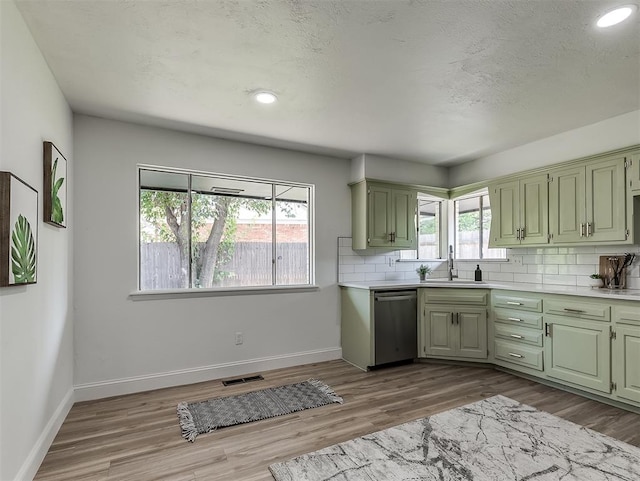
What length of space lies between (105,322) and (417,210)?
152 inches

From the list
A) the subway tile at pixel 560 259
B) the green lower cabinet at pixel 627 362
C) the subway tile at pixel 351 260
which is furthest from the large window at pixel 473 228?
the green lower cabinet at pixel 627 362

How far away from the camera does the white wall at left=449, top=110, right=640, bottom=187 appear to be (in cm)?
299

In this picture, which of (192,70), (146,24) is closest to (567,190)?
(192,70)

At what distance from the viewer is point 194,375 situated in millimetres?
3357

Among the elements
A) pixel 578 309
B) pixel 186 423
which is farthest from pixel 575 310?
pixel 186 423

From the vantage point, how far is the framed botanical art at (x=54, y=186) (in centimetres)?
215

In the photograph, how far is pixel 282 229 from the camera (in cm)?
402

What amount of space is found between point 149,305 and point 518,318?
11.9 ft

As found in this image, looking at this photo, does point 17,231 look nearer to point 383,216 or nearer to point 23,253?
point 23,253

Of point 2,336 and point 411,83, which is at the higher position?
point 411,83

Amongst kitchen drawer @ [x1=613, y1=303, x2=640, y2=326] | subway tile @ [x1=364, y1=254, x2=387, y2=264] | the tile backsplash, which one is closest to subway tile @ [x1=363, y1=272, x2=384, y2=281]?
the tile backsplash

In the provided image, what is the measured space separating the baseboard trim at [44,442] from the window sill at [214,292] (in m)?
0.93

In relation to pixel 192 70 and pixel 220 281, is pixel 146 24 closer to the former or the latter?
pixel 192 70

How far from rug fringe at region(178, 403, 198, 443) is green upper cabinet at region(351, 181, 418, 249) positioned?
2.47 meters
